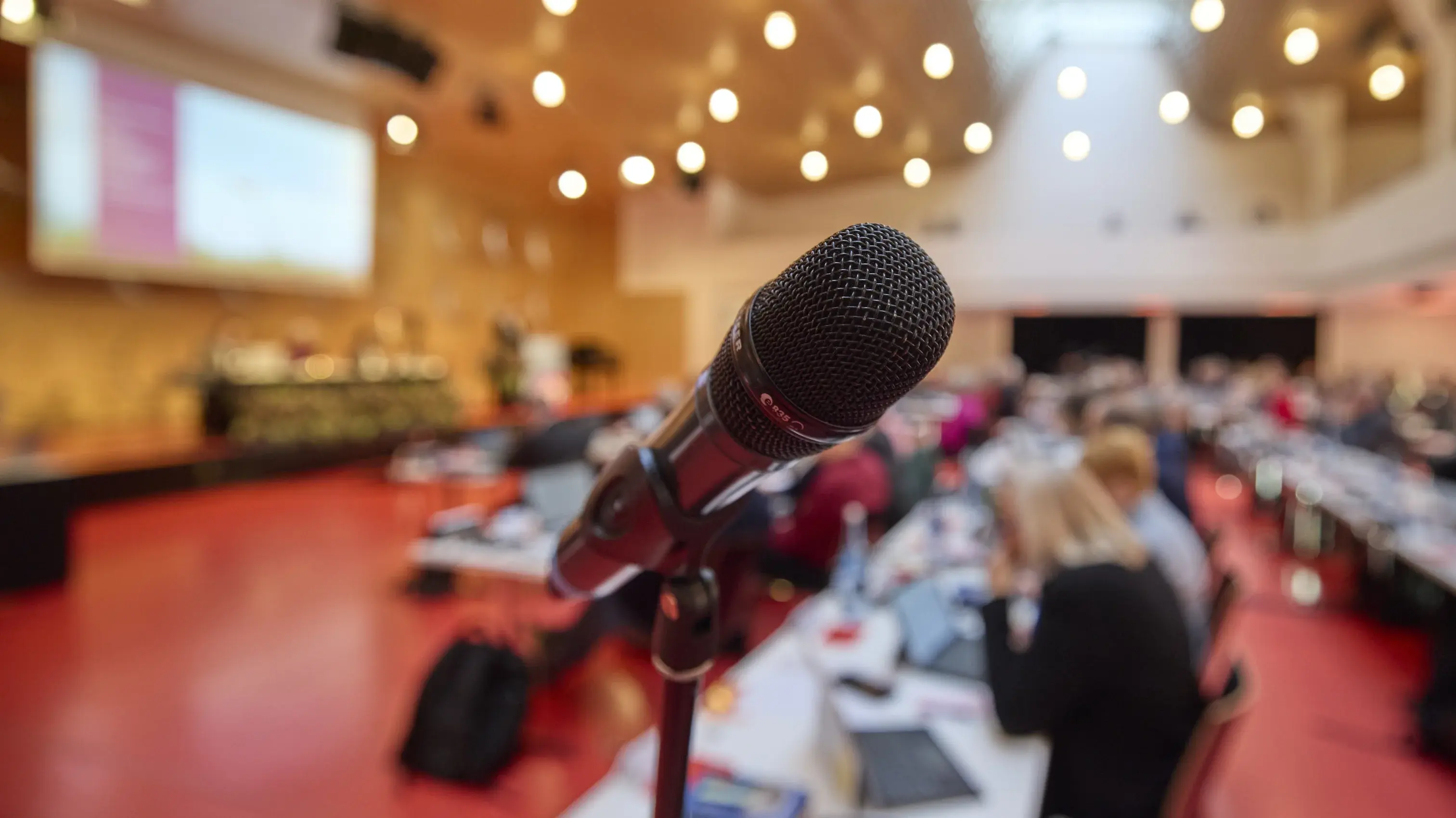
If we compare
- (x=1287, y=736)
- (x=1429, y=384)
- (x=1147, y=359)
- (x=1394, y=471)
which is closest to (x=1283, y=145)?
(x=1429, y=384)

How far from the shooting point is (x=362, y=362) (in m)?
9.83

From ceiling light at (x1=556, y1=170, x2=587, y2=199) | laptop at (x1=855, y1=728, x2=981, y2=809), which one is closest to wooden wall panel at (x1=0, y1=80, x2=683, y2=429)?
ceiling light at (x1=556, y1=170, x2=587, y2=199)

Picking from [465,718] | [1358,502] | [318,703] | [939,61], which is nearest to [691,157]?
[939,61]

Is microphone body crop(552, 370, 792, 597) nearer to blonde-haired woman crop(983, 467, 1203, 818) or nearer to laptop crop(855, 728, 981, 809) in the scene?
laptop crop(855, 728, 981, 809)

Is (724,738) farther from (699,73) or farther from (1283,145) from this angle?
(1283,145)

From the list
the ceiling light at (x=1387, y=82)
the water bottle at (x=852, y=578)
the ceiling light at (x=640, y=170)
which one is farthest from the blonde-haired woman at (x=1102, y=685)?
the ceiling light at (x=1387, y=82)

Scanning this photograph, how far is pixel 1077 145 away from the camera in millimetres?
1835

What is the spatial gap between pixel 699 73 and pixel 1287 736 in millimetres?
3716

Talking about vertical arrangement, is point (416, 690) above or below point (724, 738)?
below

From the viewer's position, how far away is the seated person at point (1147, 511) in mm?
2635

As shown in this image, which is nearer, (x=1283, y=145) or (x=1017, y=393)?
(x=1017, y=393)

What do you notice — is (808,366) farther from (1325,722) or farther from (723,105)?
(1325,722)

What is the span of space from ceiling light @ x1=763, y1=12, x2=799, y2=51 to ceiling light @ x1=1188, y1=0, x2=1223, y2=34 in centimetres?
87

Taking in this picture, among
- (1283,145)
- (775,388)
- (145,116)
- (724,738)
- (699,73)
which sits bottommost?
(724,738)
